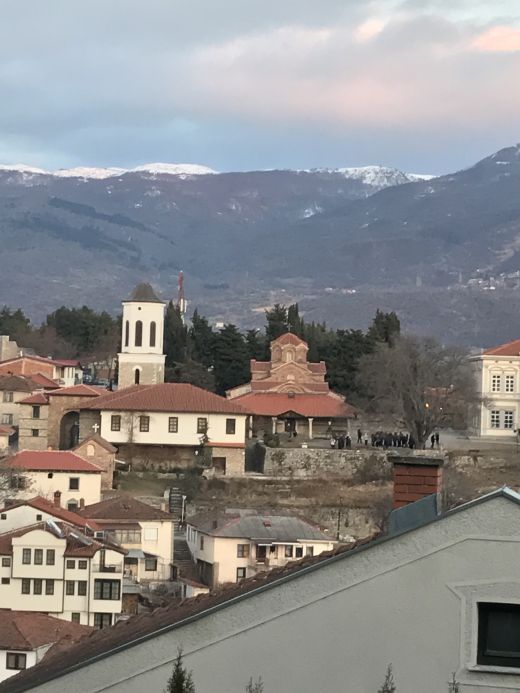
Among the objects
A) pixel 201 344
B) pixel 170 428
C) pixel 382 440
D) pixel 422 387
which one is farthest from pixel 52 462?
pixel 201 344

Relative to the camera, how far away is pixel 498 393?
6962 cm

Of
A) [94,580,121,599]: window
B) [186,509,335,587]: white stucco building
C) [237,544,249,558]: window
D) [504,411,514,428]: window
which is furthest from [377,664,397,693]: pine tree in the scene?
[504,411,514,428]: window

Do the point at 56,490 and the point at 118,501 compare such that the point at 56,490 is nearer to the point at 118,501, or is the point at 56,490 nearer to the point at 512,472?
the point at 118,501

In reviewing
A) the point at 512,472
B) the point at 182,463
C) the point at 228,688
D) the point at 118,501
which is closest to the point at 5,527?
the point at 118,501

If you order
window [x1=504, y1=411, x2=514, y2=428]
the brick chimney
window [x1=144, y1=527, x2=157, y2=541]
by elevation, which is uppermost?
the brick chimney

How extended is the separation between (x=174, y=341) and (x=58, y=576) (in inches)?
1639

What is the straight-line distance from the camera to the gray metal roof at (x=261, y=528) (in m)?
48.2

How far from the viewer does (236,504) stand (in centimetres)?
5794

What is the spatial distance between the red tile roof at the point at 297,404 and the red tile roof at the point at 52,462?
37.9 feet

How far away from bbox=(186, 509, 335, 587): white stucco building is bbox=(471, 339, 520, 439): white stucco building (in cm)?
2078

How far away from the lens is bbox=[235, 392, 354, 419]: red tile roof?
224ft

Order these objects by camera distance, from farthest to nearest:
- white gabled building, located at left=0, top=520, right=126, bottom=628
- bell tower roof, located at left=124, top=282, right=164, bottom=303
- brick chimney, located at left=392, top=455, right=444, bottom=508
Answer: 1. bell tower roof, located at left=124, top=282, right=164, bottom=303
2. white gabled building, located at left=0, top=520, right=126, bottom=628
3. brick chimney, located at left=392, top=455, right=444, bottom=508

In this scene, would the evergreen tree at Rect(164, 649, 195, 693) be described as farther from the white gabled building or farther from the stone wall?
the stone wall

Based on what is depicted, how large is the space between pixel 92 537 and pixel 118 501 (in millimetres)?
6051
